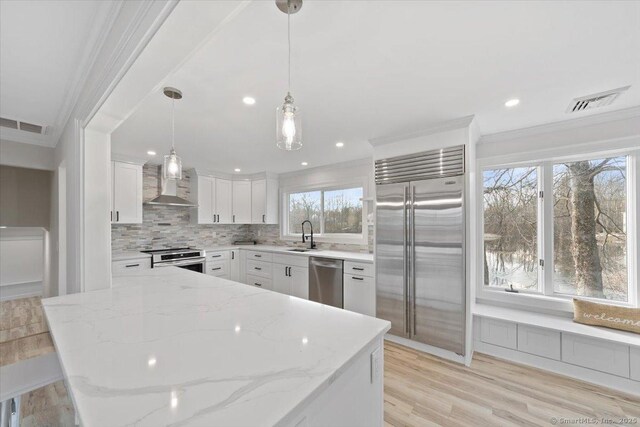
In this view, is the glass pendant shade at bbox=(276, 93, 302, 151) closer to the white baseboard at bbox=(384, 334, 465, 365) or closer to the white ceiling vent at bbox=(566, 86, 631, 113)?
the white ceiling vent at bbox=(566, 86, 631, 113)

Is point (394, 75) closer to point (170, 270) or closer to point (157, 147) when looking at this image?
point (170, 270)

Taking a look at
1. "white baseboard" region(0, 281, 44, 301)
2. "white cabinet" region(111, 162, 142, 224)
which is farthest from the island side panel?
"white baseboard" region(0, 281, 44, 301)

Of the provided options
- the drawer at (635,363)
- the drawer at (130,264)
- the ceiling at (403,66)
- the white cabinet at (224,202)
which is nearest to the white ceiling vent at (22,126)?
the ceiling at (403,66)

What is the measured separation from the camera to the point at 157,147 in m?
3.30

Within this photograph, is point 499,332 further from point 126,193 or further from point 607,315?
point 126,193

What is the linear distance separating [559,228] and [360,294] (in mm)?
2269

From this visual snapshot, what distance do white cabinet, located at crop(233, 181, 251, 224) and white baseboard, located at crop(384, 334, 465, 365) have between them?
3.44 m

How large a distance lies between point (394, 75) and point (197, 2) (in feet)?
4.21

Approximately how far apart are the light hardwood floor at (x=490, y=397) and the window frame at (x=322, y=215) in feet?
6.45

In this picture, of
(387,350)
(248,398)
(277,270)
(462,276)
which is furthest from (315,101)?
(277,270)

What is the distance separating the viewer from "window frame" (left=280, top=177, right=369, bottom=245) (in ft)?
13.2

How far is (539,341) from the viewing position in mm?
2387

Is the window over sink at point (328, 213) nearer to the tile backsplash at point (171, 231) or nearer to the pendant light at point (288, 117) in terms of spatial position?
the tile backsplash at point (171, 231)

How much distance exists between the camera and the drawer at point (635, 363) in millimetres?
2008
